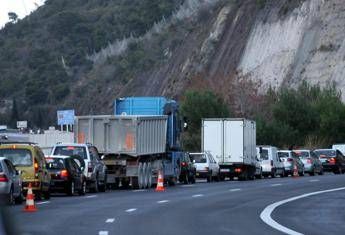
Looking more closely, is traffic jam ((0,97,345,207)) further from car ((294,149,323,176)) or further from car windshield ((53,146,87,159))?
car ((294,149,323,176))

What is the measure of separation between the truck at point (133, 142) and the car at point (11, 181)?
35.6ft

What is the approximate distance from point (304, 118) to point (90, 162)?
48.5 metres

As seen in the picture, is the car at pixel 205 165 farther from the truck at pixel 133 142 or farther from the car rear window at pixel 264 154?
the truck at pixel 133 142

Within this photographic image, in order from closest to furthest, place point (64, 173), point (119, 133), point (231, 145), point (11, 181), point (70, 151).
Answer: point (11, 181)
point (64, 173)
point (70, 151)
point (119, 133)
point (231, 145)

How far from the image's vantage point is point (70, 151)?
35.5 metres

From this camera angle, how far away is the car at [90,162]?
33.9 m

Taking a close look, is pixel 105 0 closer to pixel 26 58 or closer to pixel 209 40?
pixel 26 58

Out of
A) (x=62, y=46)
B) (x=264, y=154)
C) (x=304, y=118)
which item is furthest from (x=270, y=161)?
(x=62, y=46)

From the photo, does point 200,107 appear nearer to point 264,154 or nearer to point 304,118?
point 304,118

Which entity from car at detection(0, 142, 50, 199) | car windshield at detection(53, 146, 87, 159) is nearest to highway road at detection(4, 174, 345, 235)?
car at detection(0, 142, 50, 199)

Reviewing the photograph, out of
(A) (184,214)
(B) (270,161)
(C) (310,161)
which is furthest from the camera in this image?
(C) (310,161)

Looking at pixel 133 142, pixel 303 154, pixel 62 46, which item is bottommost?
pixel 133 142

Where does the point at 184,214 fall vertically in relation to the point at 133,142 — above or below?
below

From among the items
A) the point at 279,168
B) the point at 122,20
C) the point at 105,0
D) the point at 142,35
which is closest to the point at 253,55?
the point at 279,168
